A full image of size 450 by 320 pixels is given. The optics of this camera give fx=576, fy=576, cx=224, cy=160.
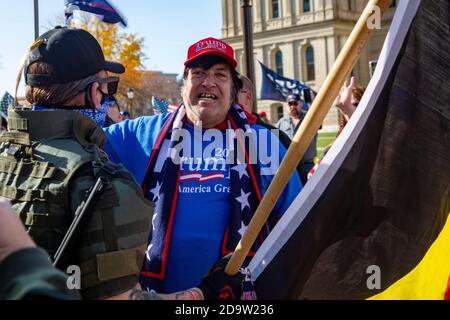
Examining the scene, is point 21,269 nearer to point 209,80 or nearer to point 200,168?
point 200,168

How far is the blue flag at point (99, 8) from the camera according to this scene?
7105 mm

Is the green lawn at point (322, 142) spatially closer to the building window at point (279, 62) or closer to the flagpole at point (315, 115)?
the flagpole at point (315, 115)

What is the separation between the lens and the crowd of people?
1.97m

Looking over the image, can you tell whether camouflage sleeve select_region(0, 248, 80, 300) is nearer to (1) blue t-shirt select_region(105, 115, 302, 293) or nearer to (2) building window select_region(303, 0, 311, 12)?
(1) blue t-shirt select_region(105, 115, 302, 293)

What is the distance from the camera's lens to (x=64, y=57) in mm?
2309


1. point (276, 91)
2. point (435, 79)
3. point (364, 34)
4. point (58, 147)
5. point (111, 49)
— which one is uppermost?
point (111, 49)

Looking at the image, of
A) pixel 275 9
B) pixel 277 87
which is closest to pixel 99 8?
pixel 277 87

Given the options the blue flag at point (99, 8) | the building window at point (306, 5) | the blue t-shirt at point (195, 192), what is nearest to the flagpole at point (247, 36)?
the blue flag at point (99, 8)

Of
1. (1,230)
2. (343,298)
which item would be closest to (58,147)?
(1,230)

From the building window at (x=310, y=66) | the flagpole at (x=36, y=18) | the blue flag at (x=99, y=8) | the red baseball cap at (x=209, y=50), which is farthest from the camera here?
the building window at (x=310, y=66)

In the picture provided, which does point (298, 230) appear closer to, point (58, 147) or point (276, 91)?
point (58, 147)

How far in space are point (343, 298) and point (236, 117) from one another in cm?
142

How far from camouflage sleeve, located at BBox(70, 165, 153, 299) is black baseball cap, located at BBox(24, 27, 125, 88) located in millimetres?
501
